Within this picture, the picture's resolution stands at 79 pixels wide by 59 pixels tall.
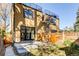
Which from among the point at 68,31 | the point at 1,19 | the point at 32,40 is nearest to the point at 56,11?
the point at 68,31

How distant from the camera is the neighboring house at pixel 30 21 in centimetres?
306

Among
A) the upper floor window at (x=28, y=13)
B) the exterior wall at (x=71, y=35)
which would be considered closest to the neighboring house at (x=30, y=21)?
the upper floor window at (x=28, y=13)

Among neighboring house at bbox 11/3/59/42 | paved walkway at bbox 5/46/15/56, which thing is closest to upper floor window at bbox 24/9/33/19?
neighboring house at bbox 11/3/59/42

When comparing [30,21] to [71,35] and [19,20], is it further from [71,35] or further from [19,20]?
[71,35]

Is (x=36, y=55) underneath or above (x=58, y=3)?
underneath

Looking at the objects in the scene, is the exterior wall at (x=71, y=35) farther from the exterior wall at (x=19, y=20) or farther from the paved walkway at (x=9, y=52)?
the paved walkway at (x=9, y=52)

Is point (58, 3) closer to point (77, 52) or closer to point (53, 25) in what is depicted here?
point (53, 25)

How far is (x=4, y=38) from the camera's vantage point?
10.0ft

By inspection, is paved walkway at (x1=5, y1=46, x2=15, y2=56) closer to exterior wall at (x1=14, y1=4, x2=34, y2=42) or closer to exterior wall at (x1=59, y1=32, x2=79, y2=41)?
A: exterior wall at (x1=14, y1=4, x2=34, y2=42)

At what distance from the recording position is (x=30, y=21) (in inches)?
122

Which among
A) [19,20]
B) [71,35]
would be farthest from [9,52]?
[71,35]

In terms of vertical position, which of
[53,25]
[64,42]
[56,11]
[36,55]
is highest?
[56,11]

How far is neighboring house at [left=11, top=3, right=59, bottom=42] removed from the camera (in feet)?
10.1

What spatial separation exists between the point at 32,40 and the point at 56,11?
0.59 m
